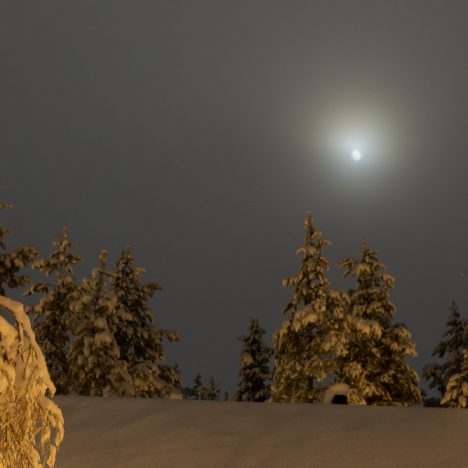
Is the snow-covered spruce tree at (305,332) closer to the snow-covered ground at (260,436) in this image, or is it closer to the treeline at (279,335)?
the treeline at (279,335)

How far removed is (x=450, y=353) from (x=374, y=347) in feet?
30.6

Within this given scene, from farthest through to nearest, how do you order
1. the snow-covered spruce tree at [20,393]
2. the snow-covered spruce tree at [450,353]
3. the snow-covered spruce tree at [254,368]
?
1. the snow-covered spruce tree at [254,368]
2. the snow-covered spruce tree at [450,353]
3. the snow-covered spruce tree at [20,393]

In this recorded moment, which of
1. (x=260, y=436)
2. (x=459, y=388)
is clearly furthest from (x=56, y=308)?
(x=260, y=436)

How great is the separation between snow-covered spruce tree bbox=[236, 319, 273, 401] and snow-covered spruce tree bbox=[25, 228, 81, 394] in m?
10.8

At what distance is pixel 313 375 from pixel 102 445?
16998mm

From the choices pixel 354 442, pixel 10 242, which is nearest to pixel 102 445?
pixel 354 442

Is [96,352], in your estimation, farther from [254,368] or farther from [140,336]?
[254,368]

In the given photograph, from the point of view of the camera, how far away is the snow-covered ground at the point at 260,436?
6973mm

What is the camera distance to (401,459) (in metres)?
6.88

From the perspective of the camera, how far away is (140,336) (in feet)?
84.5

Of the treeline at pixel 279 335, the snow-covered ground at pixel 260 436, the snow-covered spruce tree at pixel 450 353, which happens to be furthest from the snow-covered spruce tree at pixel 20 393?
the snow-covered spruce tree at pixel 450 353

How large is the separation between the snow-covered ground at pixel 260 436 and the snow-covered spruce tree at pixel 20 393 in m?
2.62

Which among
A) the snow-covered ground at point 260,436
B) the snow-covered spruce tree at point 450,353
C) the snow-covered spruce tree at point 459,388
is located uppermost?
the snow-covered spruce tree at point 450,353

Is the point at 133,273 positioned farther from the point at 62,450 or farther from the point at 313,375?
the point at 62,450
